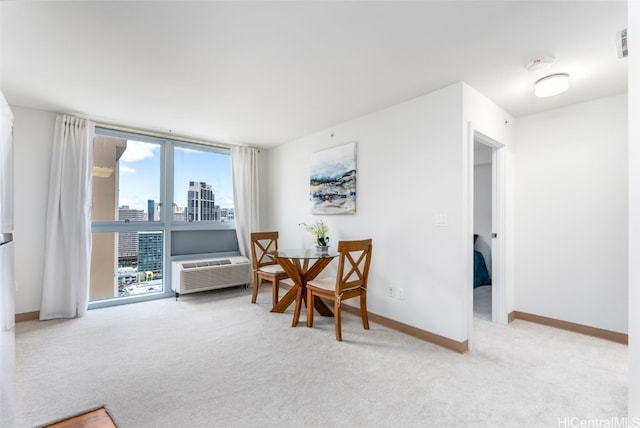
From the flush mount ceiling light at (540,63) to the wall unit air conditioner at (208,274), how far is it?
163 inches

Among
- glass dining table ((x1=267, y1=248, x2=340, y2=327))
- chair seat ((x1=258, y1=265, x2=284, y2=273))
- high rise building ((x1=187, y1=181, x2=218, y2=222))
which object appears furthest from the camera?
high rise building ((x1=187, y1=181, x2=218, y2=222))

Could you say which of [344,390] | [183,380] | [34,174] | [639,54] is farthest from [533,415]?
[34,174]

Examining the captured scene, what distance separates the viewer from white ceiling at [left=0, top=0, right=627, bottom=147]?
1690 millimetres

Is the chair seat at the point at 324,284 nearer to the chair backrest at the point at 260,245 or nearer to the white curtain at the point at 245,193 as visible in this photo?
the chair backrest at the point at 260,245

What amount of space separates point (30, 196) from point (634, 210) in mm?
4793

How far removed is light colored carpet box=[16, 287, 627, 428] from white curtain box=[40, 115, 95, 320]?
1.05ft

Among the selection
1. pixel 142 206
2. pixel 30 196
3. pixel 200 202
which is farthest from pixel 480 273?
pixel 30 196

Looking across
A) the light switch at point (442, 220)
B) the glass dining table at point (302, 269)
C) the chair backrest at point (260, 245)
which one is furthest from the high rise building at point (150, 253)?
the light switch at point (442, 220)

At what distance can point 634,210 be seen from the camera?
0.77m

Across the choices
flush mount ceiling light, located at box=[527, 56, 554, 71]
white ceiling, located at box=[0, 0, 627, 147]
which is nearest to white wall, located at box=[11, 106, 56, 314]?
white ceiling, located at box=[0, 0, 627, 147]

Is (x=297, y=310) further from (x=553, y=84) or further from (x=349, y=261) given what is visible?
(x=553, y=84)

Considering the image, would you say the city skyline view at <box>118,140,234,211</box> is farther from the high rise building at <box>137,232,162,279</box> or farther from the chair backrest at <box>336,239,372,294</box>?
the chair backrest at <box>336,239,372,294</box>

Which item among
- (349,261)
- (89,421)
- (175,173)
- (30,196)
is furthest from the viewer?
(175,173)

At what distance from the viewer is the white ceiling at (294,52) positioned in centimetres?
169
